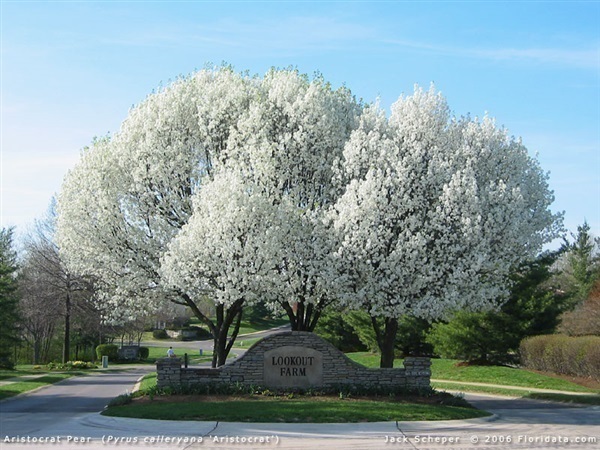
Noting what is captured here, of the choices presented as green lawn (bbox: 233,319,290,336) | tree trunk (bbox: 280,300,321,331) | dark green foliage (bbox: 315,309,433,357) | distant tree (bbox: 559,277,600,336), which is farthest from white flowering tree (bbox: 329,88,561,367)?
green lawn (bbox: 233,319,290,336)

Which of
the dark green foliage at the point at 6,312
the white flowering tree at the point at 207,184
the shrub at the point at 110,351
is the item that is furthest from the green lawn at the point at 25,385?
the shrub at the point at 110,351

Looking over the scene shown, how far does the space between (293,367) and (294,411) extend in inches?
175

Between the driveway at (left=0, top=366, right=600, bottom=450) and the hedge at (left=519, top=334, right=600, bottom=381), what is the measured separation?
937 centimetres

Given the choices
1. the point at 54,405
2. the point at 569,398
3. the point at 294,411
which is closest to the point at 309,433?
the point at 294,411

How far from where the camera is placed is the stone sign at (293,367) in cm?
2222

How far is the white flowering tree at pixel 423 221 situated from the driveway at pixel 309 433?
4942 millimetres

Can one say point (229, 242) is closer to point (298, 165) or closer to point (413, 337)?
point (298, 165)

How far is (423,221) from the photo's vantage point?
24594 millimetres

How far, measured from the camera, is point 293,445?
14.0m

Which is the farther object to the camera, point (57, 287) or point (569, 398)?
point (57, 287)

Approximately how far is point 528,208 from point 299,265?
9.23 meters

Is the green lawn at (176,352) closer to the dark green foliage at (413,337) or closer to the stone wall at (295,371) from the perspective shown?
the dark green foliage at (413,337)

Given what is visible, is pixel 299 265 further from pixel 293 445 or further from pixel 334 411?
pixel 293 445

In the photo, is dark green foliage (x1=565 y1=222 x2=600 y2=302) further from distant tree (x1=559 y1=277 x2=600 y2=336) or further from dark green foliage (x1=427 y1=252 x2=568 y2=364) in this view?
dark green foliage (x1=427 y1=252 x2=568 y2=364)
